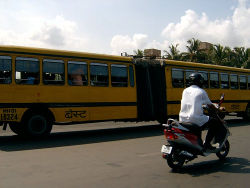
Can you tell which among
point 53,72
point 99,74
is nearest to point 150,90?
point 99,74

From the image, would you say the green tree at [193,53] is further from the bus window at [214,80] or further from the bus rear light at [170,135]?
the bus rear light at [170,135]

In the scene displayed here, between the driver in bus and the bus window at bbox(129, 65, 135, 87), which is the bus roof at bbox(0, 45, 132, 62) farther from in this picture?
the driver in bus

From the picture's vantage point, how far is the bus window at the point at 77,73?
10867 millimetres

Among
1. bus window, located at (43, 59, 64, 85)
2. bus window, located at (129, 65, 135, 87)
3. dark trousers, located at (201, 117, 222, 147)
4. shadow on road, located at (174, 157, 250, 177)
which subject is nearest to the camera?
shadow on road, located at (174, 157, 250, 177)

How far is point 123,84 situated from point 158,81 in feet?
5.88

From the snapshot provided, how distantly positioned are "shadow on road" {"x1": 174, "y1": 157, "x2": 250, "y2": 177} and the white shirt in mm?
848

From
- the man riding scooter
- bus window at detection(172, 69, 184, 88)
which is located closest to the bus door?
bus window at detection(172, 69, 184, 88)

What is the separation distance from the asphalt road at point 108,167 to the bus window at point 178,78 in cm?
514

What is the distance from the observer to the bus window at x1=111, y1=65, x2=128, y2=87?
39.3 ft

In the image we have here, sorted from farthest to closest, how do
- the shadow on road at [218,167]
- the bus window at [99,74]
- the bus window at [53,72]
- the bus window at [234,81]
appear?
the bus window at [234,81] < the bus window at [99,74] < the bus window at [53,72] < the shadow on road at [218,167]

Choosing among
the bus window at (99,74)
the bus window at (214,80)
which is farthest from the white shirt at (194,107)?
the bus window at (214,80)

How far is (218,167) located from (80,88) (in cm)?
604

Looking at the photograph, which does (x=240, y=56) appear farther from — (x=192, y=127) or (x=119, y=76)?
(x=192, y=127)

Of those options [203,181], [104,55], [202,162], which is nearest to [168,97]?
[104,55]
